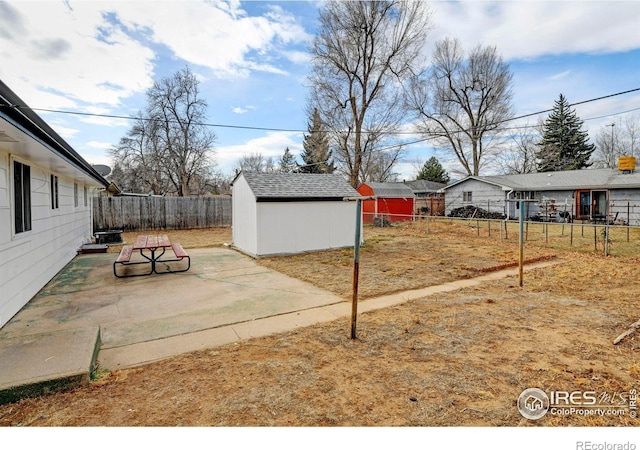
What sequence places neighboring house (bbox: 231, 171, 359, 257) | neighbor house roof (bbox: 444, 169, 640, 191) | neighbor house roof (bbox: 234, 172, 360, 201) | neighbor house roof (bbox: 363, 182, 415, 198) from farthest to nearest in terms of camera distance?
neighbor house roof (bbox: 363, 182, 415, 198) → neighbor house roof (bbox: 444, 169, 640, 191) → neighbor house roof (bbox: 234, 172, 360, 201) → neighboring house (bbox: 231, 171, 359, 257)

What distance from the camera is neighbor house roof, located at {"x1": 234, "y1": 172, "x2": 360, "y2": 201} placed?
376 inches

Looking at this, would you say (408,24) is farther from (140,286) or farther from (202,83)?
(140,286)

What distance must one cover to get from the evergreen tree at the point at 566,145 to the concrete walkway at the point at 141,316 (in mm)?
30779

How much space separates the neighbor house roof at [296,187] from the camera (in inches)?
376

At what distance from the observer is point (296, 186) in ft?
34.2

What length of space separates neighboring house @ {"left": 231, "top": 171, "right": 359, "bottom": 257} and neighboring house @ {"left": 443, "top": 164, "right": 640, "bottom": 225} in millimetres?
11173

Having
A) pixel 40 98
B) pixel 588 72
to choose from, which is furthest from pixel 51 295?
pixel 588 72

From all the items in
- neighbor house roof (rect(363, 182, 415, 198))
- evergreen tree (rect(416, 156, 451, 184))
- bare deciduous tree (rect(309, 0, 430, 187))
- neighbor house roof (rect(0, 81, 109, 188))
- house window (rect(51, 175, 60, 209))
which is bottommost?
house window (rect(51, 175, 60, 209))

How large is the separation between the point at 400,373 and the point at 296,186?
26.3 feet

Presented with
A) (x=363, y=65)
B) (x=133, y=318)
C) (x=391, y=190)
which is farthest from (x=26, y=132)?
(x=391, y=190)

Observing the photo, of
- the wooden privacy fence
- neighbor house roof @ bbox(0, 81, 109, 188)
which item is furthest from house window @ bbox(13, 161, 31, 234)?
the wooden privacy fence

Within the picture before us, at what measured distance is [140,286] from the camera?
6227 mm

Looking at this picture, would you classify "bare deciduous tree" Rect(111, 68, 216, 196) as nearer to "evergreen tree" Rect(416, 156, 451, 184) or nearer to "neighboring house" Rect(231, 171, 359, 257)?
"neighboring house" Rect(231, 171, 359, 257)

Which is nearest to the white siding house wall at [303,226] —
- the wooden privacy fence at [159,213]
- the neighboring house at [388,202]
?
the neighboring house at [388,202]
